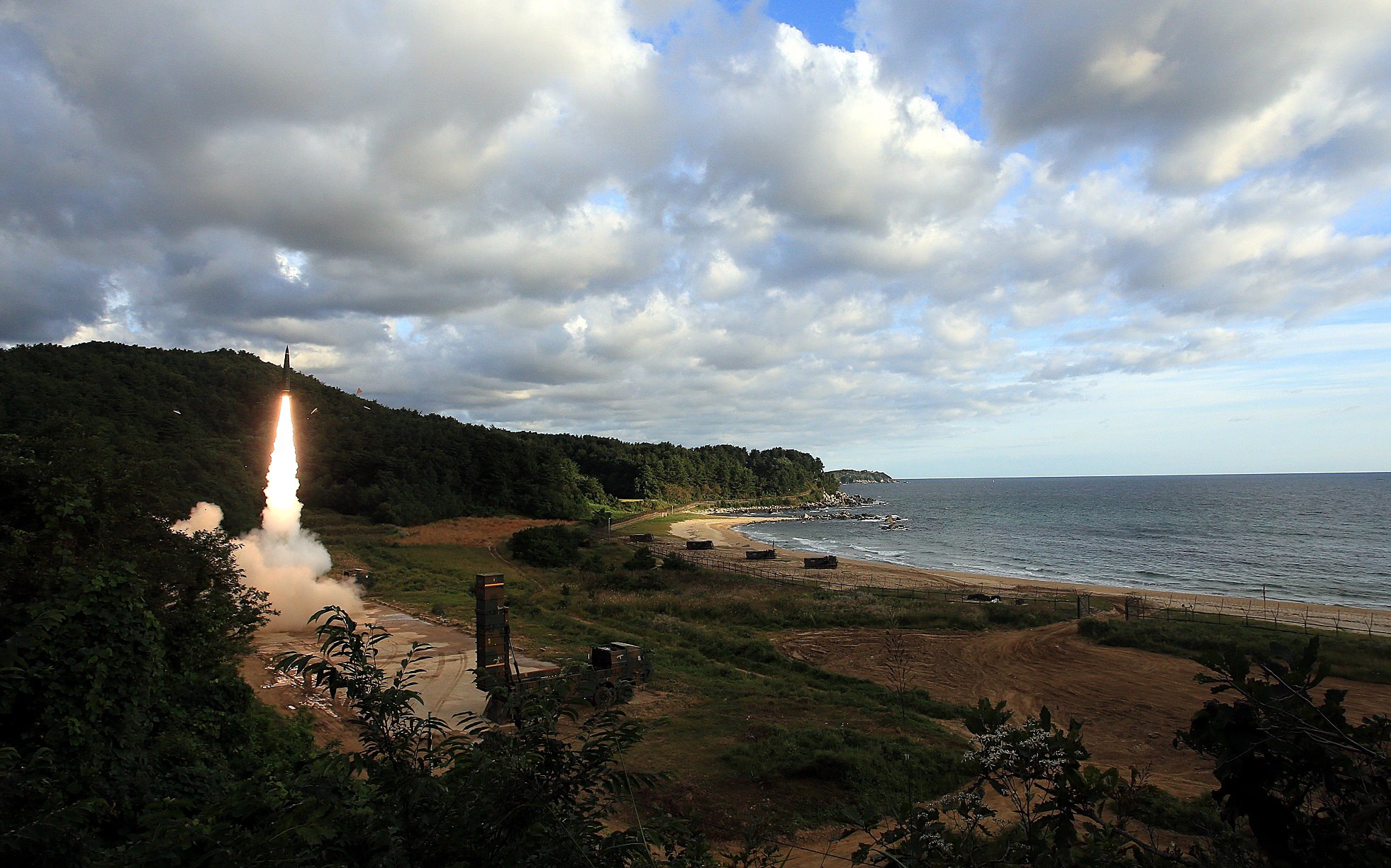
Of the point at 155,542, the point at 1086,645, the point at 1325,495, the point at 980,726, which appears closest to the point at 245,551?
the point at 155,542

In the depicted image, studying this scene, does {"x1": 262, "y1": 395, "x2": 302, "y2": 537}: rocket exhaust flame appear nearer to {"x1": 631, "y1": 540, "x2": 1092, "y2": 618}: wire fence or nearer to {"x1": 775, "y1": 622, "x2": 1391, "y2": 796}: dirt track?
{"x1": 775, "y1": 622, "x2": 1391, "y2": 796}: dirt track

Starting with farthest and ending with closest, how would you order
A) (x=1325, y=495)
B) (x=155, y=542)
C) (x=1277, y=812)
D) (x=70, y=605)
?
(x=1325, y=495)
(x=155, y=542)
(x=70, y=605)
(x=1277, y=812)

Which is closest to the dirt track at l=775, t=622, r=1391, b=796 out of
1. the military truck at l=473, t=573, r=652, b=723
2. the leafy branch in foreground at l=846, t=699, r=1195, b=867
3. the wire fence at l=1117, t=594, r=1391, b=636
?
the wire fence at l=1117, t=594, r=1391, b=636

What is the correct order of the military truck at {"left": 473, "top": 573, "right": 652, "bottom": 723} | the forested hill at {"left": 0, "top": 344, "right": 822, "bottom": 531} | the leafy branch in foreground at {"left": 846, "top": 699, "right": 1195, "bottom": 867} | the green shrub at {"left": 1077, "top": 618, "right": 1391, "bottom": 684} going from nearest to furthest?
1. the leafy branch in foreground at {"left": 846, "top": 699, "right": 1195, "bottom": 867}
2. the military truck at {"left": 473, "top": 573, "right": 652, "bottom": 723}
3. the green shrub at {"left": 1077, "top": 618, "right": 1391, "bottom": 684}
4. the forested hill at {"left": 0, "top": 344, "right": 822, "bottom": 531}

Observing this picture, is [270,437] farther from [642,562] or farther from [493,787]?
[493,787]

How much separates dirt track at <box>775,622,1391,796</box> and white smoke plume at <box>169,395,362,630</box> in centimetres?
1767

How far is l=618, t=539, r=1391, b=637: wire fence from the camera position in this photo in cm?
3212

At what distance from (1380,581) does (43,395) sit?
9592 cm

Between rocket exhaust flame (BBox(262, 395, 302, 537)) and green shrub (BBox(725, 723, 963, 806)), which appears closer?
green shrub (BBox(725, 723, 963, 806))

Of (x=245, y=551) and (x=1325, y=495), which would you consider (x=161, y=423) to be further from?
(x=1325, y=495)

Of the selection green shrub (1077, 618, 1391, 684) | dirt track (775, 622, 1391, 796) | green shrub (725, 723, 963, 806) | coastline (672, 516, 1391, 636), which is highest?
green shrub (725, 723, 963, 806)

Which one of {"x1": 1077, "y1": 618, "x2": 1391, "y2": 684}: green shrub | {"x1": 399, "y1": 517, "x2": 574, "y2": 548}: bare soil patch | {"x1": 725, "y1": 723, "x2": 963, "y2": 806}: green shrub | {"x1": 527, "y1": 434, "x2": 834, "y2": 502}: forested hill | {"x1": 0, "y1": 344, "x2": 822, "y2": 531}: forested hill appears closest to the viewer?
{"x1": 725, "y1": 723, "x2": 963, "y2": 806}: green shrub

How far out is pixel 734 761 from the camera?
43.4ft

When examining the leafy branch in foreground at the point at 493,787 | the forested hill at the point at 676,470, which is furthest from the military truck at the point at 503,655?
the forested hill at the point at 676,470
